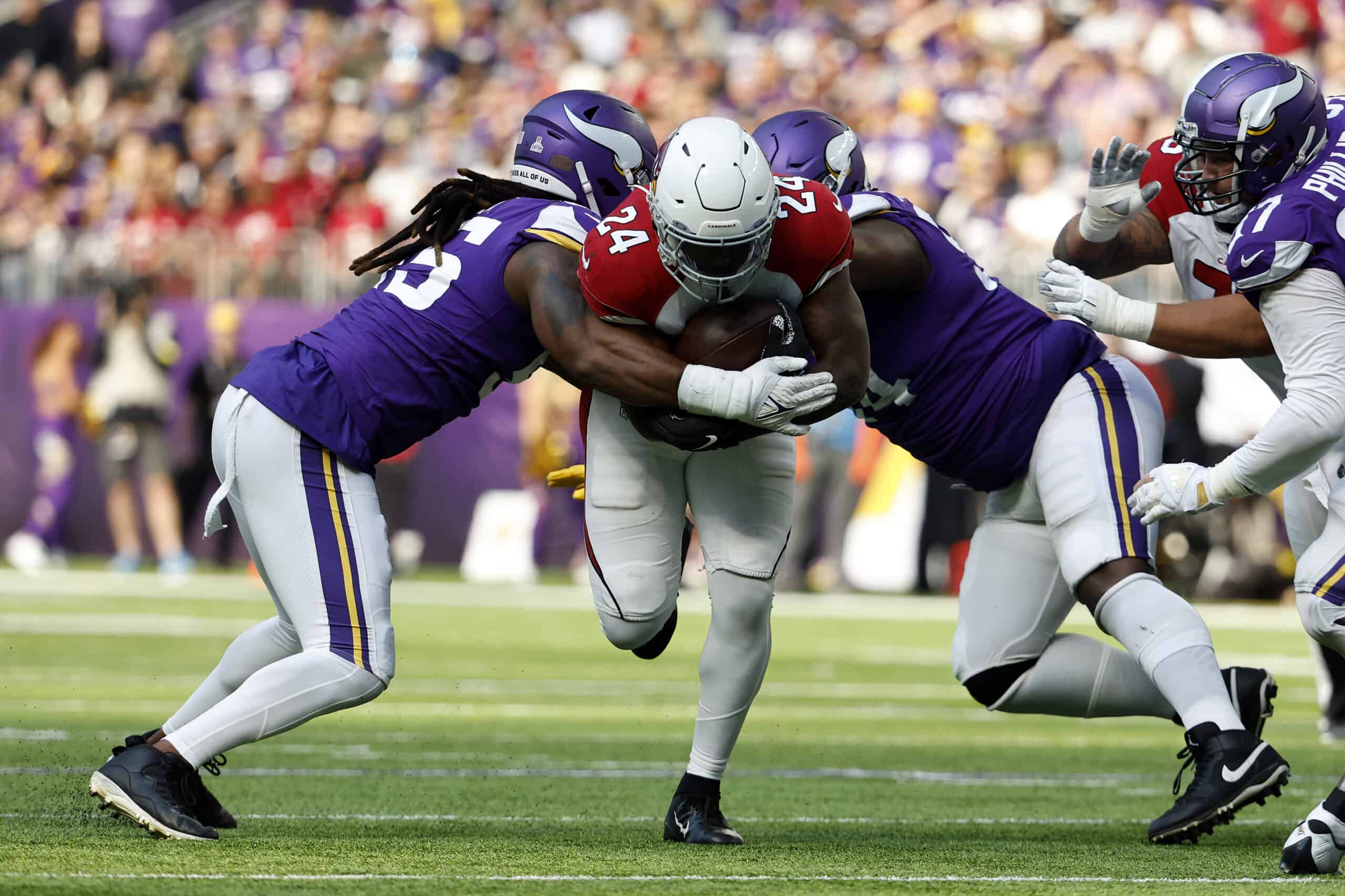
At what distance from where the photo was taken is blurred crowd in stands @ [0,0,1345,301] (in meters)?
13.8

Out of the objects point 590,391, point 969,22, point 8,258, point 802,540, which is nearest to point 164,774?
point 590,391

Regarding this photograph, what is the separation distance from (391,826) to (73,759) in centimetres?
144

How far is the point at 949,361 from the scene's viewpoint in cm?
443

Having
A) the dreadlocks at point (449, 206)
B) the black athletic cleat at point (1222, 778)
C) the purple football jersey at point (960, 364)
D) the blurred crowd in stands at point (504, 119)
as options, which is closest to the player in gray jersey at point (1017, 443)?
the purple football jersey at point (960, 364)

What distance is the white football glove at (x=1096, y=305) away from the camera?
164 inches

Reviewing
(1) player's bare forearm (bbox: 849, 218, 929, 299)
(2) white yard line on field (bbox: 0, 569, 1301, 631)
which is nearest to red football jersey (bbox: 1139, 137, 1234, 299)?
(1) player's bare forearm (bbox: 849, 218, 929, 299)

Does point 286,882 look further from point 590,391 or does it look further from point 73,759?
point 73,759

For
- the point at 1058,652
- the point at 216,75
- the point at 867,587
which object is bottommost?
the point at 867,587

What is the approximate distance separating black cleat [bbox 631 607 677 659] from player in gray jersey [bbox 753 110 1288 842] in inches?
27.6

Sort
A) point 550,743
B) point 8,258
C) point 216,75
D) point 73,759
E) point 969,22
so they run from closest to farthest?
point 73,759 < point 550,743 < point 8,258 < point 969,22 < point 216,75

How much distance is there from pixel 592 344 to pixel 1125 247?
1561 mm

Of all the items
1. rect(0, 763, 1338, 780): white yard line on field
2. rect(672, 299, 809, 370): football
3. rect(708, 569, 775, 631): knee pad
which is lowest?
rect(0, 763, 1338, 780): white yard line on field

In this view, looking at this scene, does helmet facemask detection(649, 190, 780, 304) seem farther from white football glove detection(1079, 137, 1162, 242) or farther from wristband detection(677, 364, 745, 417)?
white football glove detection(1079, 137, 1162, 242)

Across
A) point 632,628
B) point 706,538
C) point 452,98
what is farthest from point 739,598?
point 452,98
